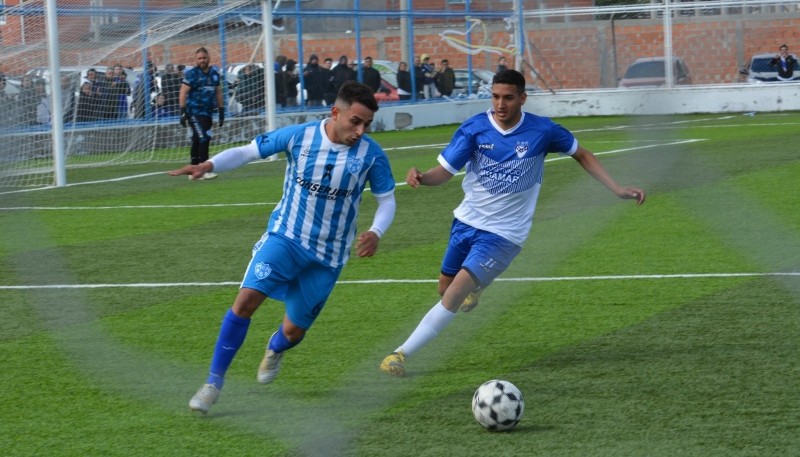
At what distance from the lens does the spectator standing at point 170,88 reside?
2109 cm

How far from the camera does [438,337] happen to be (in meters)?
7.18

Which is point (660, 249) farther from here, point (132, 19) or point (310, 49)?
point (310, 49)

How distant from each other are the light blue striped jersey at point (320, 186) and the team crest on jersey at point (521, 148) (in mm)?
1028

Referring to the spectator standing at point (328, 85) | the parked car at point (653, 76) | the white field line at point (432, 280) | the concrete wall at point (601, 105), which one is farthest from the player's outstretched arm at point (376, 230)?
the concrete wall at point (601, 105)

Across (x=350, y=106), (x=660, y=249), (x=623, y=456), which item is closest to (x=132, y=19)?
(x=660, y=249)

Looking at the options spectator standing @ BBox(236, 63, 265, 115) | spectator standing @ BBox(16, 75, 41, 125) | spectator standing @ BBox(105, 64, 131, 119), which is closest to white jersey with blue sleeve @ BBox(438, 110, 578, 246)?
spectator standing @ BBox(16, 75, 41, 125)

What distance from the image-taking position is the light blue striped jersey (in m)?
5.85

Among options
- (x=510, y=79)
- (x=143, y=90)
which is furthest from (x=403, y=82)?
(x=510, y=79)

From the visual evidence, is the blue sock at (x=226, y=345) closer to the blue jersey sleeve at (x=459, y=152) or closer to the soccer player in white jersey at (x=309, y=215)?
the soccer player in white jersey at (x=309, y=215)

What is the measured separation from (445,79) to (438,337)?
907 inches

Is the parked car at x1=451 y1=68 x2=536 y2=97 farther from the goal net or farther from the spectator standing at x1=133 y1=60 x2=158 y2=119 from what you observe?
the spectator standing at x1=133 y1=60 x2=158 y2=119

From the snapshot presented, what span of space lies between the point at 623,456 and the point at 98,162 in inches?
644

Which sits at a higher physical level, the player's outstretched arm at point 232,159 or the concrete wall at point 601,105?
the player's outstretched arm at point 232,159

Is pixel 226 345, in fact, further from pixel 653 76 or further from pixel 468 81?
pixel 468 81
